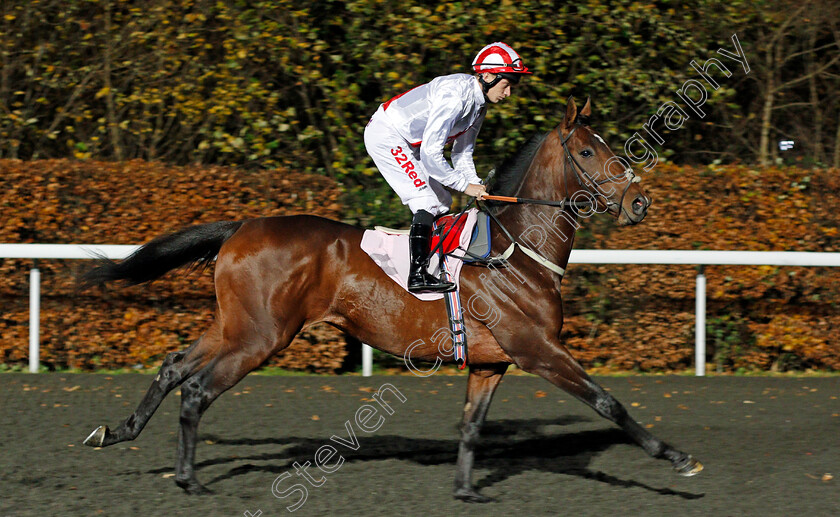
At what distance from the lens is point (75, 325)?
7410 millimetres

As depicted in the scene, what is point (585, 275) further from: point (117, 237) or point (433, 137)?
point (117, 237)

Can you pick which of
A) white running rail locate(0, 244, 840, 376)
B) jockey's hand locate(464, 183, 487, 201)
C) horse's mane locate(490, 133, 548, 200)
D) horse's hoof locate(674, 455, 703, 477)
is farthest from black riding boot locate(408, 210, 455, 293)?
white running rail locate(0, 244, 840, 376)

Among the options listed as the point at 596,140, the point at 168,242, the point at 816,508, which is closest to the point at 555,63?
the point at 596,140

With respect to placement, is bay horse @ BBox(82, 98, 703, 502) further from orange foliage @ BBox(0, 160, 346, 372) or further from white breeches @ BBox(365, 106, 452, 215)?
orange foliage @ BBox(0, 160, 346, 372)

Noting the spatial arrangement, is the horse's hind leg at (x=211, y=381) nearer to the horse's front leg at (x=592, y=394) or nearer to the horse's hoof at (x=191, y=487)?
the horse's hoof at (x=191, y=487)

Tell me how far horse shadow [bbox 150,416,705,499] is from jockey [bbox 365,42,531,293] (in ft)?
3.78

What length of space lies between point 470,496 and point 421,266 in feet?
3.67

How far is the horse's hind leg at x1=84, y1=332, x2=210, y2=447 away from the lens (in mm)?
4504

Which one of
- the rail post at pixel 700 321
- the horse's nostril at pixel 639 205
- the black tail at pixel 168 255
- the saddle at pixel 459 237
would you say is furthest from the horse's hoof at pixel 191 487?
the rail post at pixel 700 321

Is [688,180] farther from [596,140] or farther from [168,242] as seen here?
[168,242]

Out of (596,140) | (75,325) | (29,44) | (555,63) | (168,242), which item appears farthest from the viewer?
(29,44)

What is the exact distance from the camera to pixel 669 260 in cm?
726

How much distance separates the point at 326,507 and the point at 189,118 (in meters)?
6.05

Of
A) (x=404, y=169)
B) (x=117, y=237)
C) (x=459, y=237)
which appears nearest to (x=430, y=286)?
(x=459, y=237)
